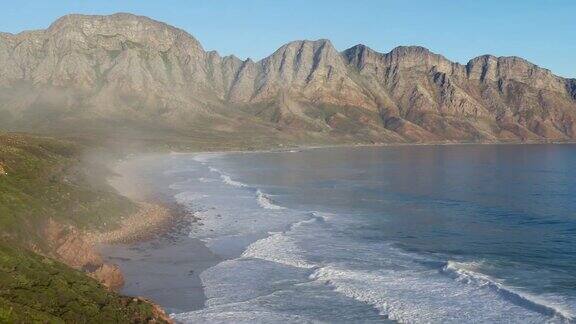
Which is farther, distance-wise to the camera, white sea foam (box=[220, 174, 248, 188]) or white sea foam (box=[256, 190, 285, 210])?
white sea foam (box=[220, 174, 248, 188])

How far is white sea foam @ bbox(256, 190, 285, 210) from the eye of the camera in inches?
3280

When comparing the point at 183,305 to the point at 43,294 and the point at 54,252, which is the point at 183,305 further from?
the point at 54,252

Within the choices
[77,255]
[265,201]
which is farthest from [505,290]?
[265,201]

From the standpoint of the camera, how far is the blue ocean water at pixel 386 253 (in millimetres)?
37625

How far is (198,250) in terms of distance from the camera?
55.3 m

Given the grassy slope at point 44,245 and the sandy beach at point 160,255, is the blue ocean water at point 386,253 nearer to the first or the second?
the sandy beach at point 160,255

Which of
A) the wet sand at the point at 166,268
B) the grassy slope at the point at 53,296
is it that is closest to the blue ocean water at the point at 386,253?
the wet sand at the point at 166,268

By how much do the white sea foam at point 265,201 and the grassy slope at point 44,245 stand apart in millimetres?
20938

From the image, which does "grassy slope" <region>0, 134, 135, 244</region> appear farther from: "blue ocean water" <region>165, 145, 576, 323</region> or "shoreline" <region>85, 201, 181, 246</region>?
"blue ocean water" <region>165, 145, 576, 323</region>

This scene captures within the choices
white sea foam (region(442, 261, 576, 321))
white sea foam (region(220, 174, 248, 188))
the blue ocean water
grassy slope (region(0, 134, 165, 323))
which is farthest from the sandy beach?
white sea foam (region(220, 174, 248, 188))

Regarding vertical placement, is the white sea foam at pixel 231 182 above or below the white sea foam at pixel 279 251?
above

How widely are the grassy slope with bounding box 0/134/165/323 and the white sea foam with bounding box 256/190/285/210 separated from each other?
20938 mm

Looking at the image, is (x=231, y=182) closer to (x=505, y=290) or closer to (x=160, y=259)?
(x=160, y=259)

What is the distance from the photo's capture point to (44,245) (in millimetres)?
45062
